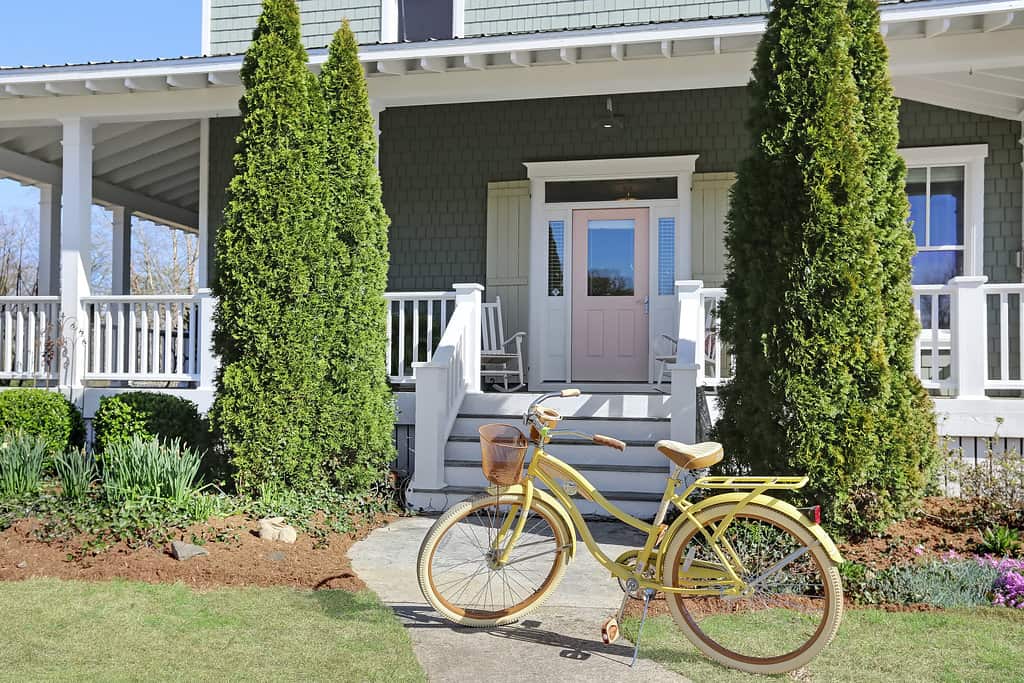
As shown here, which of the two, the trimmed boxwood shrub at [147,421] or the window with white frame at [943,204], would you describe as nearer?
the trimmed boxwood shrub at [147,421]

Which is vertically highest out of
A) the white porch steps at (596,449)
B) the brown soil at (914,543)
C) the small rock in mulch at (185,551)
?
the white porch steps at (596,449)

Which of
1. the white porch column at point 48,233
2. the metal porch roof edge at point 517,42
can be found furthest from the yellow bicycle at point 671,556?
the white porch column at point 48,233

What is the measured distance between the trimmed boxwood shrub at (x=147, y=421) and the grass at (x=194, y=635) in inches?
91.6

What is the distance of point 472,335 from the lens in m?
7.67

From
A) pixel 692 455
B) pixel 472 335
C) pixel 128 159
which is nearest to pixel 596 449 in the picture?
pixel 472 335

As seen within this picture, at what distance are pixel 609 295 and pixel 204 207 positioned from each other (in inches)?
191

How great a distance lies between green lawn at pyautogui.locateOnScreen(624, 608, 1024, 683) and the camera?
133 inches

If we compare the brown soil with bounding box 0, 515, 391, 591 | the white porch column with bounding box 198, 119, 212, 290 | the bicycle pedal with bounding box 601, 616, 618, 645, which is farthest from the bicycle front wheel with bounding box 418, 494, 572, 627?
the white porch column with bounding box 198, 119, 212, 290

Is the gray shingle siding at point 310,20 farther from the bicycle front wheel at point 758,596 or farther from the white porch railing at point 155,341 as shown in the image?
the bicycle front wheel at point 758,596

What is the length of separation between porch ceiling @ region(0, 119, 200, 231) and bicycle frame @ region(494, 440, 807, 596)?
8.14m

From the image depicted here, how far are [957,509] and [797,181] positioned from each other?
2510 millimetres

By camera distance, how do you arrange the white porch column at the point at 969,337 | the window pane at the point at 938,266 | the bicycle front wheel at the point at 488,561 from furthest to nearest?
the window pane at the point at 938,266, the white porch column at the point at 969,337, the bicycle front wheel at the point at 488,561

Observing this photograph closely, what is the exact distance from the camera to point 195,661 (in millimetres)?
3461

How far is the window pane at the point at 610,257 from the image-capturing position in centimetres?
951
